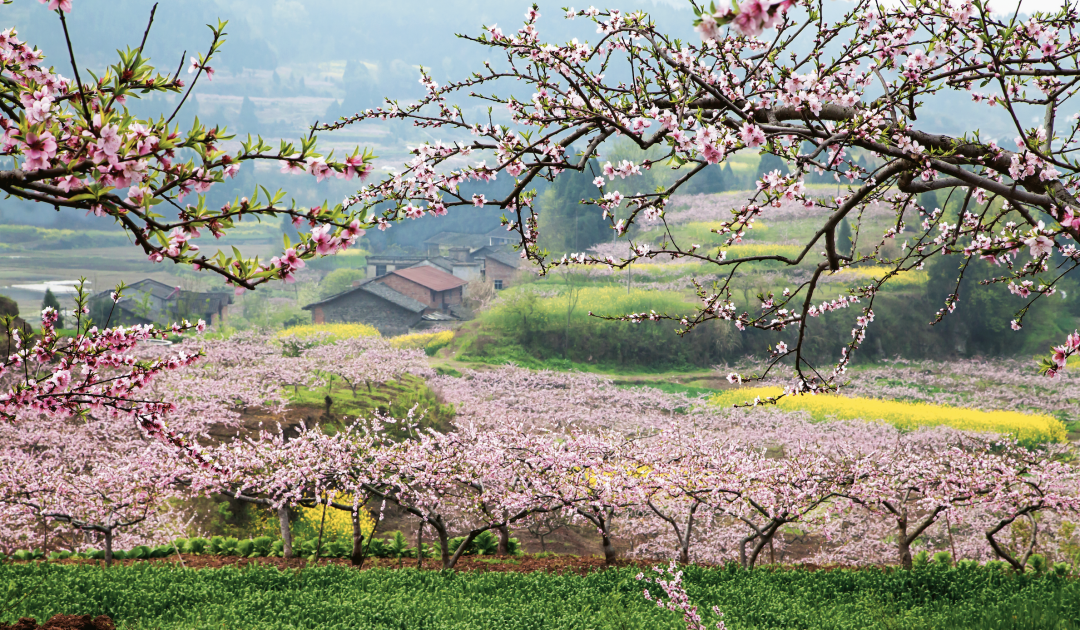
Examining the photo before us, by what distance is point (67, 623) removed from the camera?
5297 mm

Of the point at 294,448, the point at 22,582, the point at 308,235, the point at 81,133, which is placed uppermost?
the point at 81,133

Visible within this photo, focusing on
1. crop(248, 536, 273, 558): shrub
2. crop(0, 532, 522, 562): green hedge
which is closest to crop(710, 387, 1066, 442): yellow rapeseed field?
crop(0, 532, 522, 562): green hedge

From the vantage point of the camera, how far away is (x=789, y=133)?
3.62 meters

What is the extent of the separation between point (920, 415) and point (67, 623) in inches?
921

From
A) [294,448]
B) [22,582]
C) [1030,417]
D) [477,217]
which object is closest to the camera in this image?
[22,582]

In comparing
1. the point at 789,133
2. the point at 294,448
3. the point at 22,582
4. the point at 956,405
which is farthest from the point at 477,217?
the point at 789,133

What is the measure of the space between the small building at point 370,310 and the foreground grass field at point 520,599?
21028 mm

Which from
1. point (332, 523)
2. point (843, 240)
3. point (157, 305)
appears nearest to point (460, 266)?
point (157, 305)

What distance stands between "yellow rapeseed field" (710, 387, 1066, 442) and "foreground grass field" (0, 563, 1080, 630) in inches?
531

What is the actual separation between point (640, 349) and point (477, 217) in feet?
64.3

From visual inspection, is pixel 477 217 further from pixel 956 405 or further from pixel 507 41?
pixel 507 41

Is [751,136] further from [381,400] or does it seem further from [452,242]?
[452,242]

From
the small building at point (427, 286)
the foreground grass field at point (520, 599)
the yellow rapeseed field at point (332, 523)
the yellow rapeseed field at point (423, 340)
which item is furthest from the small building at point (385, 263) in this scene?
the foreground grass field at point (520, 599)

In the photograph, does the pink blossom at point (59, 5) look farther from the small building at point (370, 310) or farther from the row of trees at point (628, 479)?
the small building at point (370, 310)
